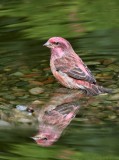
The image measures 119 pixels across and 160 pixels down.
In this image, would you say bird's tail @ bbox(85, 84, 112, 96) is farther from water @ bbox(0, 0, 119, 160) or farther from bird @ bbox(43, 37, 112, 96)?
water @ bbox(0, 0, 119, 160)

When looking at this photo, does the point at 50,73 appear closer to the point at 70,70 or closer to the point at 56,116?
the point at 70,70

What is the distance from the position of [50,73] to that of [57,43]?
1.55ft

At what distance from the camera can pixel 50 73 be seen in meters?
11.6

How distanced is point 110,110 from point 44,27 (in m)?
4.38

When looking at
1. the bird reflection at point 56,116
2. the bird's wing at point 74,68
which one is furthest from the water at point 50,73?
the bird's wing at point 74,68

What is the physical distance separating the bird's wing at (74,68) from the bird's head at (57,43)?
0.57ft

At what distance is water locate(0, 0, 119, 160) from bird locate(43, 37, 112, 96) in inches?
7.1

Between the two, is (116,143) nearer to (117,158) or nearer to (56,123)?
(117,158)

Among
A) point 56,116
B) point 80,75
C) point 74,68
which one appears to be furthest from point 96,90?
point 56,116

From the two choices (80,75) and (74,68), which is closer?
(80,75)

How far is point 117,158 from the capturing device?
8.27 meters

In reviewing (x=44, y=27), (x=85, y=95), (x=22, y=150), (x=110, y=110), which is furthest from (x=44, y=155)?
(x=44, y=27)

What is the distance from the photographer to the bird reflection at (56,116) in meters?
8.93

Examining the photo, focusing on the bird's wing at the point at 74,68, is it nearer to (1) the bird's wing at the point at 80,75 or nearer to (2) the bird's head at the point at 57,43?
(1) the bird's wing at the point at 80,75
